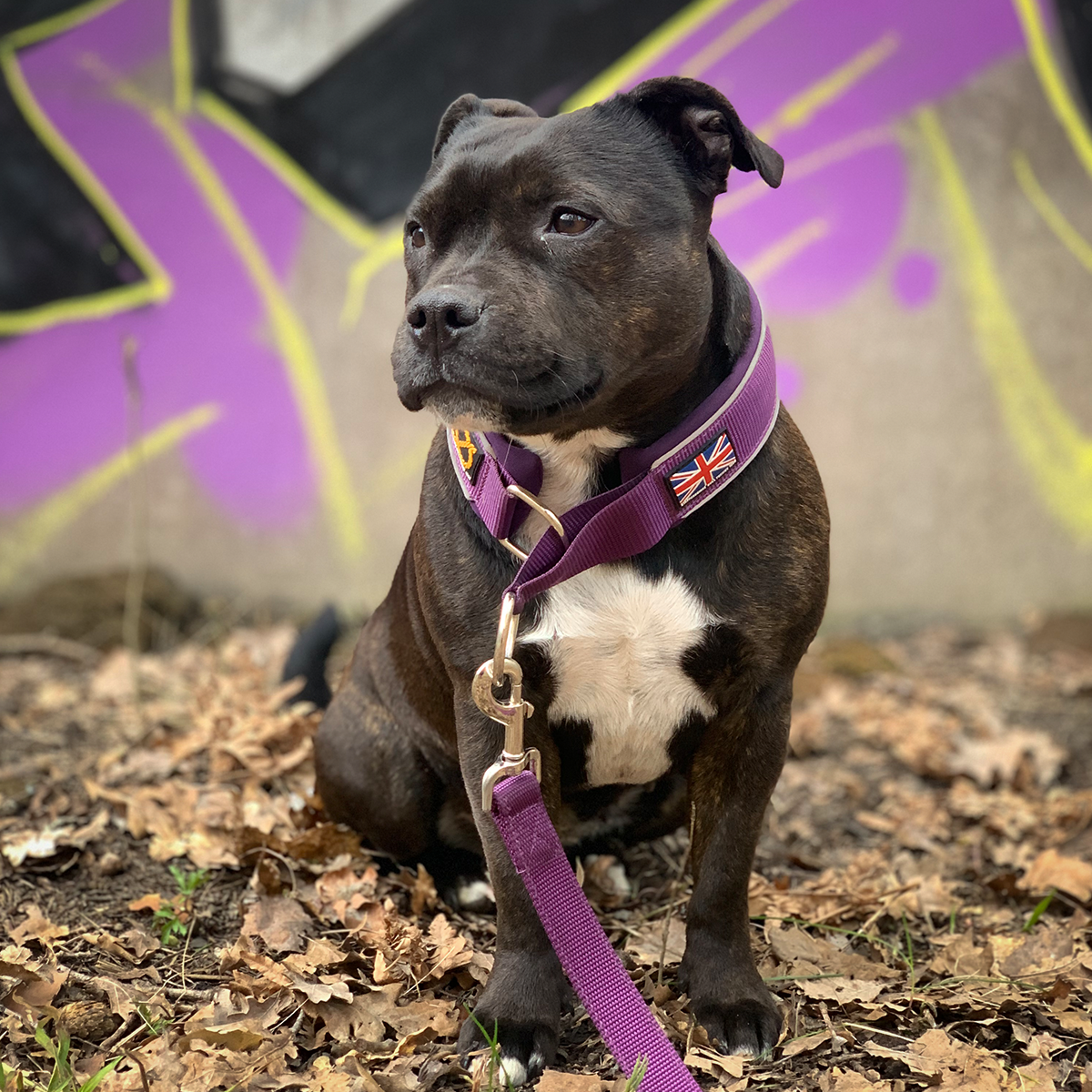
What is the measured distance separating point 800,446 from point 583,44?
411cm

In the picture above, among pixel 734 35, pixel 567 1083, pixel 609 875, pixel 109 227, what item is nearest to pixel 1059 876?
pixel 609 875

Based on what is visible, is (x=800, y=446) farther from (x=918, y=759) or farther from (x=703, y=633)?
(x=918, y=759)

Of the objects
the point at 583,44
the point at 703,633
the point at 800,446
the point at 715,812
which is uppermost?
the point at 583,44

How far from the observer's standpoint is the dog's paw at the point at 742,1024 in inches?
84.4

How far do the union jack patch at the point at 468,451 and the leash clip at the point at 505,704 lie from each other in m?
0.29

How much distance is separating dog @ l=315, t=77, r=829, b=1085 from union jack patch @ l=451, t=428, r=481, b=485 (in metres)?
0.08

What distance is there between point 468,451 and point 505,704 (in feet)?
1.64

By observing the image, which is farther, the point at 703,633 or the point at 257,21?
the point at 257,21

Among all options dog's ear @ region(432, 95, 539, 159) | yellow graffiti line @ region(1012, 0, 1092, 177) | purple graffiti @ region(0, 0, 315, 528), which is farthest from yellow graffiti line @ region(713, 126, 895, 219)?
dog's ear @ region(432, 95, 539, 159)

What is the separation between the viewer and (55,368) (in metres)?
6.11

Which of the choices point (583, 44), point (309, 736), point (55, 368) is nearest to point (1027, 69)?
point (583, 44)

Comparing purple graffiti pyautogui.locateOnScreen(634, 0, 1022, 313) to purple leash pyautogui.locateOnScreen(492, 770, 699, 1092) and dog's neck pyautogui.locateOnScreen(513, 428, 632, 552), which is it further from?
purple leash pyautogui.locateOnScreen(492, 770, 699, 1092)

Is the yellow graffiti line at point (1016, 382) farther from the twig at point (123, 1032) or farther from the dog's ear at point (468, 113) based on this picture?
the twig at point (123, 1032)

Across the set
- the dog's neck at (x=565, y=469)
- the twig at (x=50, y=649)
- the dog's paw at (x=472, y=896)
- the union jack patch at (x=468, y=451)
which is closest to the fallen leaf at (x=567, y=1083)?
the dog's paw at (x=472, y=896)
